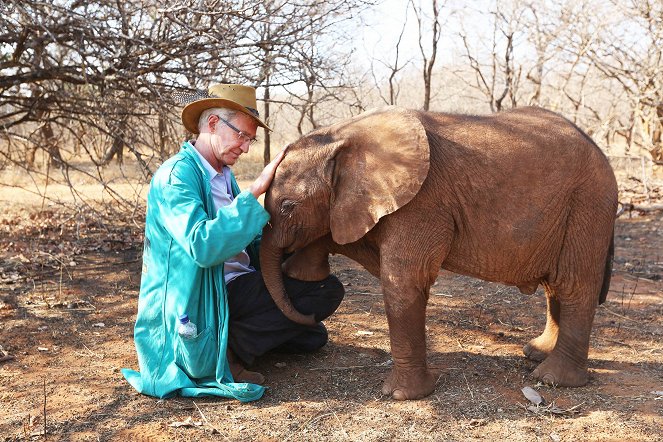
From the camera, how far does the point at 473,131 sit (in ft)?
12.6

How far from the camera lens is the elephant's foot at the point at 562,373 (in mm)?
3938

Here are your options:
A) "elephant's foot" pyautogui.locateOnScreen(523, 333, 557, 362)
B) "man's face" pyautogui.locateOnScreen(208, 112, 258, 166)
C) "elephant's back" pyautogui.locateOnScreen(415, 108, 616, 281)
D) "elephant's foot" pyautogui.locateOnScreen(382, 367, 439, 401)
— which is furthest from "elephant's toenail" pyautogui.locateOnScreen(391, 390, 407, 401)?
"man's face" pyautogui.locateOnScreen(208, 112, 258, 166)

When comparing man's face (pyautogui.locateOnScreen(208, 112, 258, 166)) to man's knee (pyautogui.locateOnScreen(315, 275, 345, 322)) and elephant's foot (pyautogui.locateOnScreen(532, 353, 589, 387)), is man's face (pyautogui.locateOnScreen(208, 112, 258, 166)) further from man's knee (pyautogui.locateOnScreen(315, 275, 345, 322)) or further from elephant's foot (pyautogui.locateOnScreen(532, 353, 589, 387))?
elephant's foot (pyautogui.locateOnScreen(532, 353, 589, 387))

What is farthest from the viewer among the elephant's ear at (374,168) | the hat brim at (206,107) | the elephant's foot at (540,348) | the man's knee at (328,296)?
the elephant's foot at (540,348)

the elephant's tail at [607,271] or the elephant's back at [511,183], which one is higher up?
the elephant's back at [511,183]

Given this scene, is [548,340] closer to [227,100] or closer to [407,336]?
[407,336]

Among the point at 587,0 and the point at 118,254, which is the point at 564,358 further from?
the point at 587,0

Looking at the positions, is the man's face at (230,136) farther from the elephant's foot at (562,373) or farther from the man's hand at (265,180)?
the elephant's foot at (562,373)

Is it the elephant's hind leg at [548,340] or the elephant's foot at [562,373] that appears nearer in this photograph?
the elephant's foot at [562,373]

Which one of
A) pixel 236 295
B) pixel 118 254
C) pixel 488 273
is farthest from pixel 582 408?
pixel 118 254

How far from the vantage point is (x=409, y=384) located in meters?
3.77

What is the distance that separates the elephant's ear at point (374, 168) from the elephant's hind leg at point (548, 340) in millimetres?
1445

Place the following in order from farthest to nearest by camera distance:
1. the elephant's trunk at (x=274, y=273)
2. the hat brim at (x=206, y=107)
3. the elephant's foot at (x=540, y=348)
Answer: the elephant's foot at (x=540, y=348) → the elephant's trunk at (x=274, y=273) → the hat brim at (x=206, y=107)

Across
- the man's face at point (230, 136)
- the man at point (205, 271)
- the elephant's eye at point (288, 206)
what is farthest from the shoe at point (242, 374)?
the man's face at point (230, 136)
